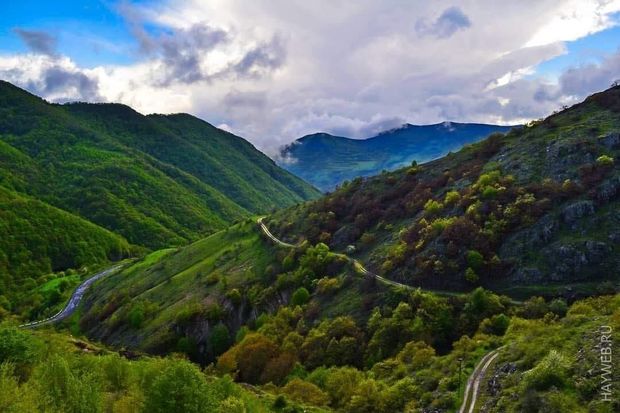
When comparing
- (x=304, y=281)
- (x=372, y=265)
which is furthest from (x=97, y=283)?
(x=372, y=265)

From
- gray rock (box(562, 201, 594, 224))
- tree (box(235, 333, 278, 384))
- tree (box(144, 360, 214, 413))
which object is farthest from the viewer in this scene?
tree (box(235, 333, 278, 384))

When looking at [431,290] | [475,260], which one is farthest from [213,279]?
[475,260]

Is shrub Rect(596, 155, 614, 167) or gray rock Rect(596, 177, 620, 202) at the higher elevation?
shrub Rect(596, 155, 614, 167)

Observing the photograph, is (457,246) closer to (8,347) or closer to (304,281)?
(304,281)

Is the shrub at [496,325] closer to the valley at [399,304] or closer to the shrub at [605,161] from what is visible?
the valley at [399,304]

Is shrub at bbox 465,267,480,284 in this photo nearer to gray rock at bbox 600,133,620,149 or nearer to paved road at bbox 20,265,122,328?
gray rock at bbox 600,133,620,149

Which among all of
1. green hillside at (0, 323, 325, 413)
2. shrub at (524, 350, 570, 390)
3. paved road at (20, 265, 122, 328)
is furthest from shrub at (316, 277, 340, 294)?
paved road at (20, 265, 122, 328)

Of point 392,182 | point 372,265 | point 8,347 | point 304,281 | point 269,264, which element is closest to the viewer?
point 8,347
